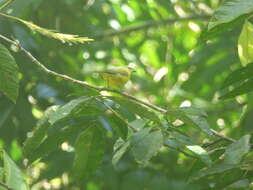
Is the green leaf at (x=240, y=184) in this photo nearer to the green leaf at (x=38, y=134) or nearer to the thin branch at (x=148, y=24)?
the green leaf at (x=38, y=134)

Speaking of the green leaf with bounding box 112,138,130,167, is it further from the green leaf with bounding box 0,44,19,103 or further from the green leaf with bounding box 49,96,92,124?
the green leaf with bounding box 0,44,19,103

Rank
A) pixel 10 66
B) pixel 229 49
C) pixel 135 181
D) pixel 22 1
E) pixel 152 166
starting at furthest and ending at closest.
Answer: pixel 229 49 < pixel 152 166 < pixel 135 181 < pixel 22 1 < pixel 10 66

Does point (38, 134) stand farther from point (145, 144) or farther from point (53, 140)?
point (145, 144)

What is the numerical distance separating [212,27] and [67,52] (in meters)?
1.28

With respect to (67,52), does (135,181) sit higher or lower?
lower

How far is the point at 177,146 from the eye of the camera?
131 centimetres

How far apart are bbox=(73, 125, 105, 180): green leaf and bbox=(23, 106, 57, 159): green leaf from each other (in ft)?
0.24

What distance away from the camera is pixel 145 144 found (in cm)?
119

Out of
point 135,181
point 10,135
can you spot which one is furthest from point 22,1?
point 135,181

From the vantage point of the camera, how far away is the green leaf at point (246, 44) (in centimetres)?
130

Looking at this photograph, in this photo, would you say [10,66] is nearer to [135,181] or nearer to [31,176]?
[135,181]

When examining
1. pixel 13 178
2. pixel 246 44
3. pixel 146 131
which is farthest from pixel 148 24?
pixel 13 178

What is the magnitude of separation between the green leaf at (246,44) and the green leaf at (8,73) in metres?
0.44

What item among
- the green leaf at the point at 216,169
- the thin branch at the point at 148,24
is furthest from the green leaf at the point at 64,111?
the thin branch at the point at 148,24
